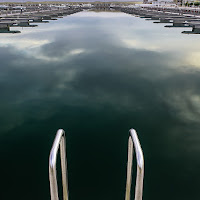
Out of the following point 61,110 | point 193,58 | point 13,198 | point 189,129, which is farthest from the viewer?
point 193,58

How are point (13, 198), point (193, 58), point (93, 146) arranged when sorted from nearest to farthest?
1. point (13, 198)
2. point (93, 146)
3. point (193, 58)

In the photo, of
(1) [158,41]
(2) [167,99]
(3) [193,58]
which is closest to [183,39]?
(1) [158,41]

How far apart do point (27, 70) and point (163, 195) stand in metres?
18.1

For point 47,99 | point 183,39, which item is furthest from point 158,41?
point 47,99

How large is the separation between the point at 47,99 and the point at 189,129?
31.3ft

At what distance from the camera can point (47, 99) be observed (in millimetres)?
15055

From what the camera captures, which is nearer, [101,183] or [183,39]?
[101,183]

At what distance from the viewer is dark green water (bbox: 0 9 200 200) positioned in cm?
819

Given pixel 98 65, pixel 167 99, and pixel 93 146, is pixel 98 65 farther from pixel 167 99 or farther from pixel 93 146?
pixel 93 146

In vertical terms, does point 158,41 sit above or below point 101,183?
above

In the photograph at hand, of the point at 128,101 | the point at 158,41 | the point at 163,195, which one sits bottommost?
the point at 163,195

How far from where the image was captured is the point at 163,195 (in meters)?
7.66

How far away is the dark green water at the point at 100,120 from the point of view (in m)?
8.19

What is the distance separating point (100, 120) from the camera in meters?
12.5
